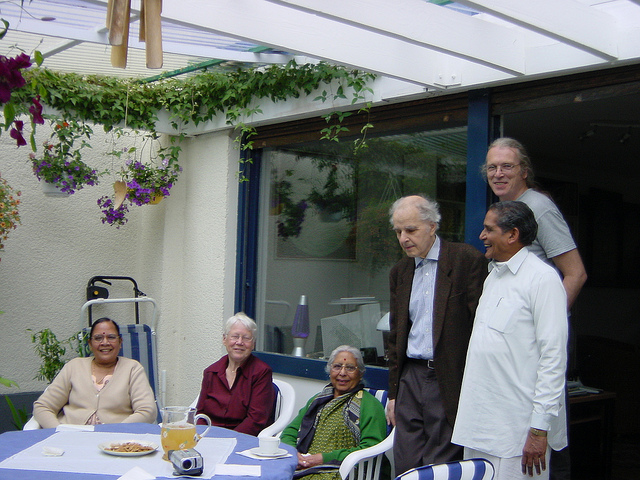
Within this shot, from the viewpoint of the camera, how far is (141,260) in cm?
579

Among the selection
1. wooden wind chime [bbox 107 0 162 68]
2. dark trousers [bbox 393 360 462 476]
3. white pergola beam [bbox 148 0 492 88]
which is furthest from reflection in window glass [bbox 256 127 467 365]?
wooden wind chime [bbox 107 0 162 68]

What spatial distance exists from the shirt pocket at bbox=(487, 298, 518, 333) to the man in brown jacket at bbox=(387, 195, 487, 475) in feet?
1.24

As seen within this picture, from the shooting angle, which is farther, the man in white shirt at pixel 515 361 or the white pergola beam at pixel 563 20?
the white pergola beam at pixel 563 20

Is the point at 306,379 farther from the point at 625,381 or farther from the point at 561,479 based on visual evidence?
the point at 625,381

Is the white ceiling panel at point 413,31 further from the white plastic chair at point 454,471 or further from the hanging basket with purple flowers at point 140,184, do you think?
the white plastic chair at point 454,471

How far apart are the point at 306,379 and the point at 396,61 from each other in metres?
2.18

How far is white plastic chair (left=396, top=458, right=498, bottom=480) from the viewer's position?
1918mm

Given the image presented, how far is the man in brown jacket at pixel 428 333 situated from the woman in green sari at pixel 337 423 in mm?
211

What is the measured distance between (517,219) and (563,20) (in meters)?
0.82

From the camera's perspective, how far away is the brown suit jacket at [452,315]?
3098mm

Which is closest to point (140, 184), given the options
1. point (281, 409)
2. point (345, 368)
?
point (281, 409)

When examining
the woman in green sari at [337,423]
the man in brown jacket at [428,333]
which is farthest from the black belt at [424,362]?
the woman in green sari at [337,423]

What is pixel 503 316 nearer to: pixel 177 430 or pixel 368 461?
pixel 368 461

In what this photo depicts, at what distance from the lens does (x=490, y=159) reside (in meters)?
3.15
